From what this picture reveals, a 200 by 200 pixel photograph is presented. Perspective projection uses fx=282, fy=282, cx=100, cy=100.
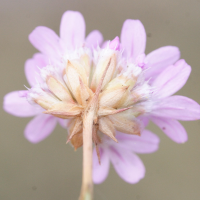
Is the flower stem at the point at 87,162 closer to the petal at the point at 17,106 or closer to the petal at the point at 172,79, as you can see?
the petal at the point at 172,79

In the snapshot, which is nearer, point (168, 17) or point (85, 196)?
point (85, 196)

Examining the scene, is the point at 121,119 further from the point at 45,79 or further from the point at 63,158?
the point at 63,158

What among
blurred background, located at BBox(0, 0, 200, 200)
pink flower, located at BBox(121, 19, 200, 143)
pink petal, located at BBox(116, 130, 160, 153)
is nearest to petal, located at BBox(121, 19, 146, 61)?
pink flower, located at BBox(121, 19, 200, 143)

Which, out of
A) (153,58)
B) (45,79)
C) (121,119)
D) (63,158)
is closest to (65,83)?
(45,79)

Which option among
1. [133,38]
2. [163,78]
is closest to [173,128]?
[163,78]

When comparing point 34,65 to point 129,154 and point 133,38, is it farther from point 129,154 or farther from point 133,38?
point 129,154

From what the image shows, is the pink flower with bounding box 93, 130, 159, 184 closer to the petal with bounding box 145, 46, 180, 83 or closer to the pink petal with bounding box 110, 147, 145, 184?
the pink petal with bounding box 110, 147, 145, 184
